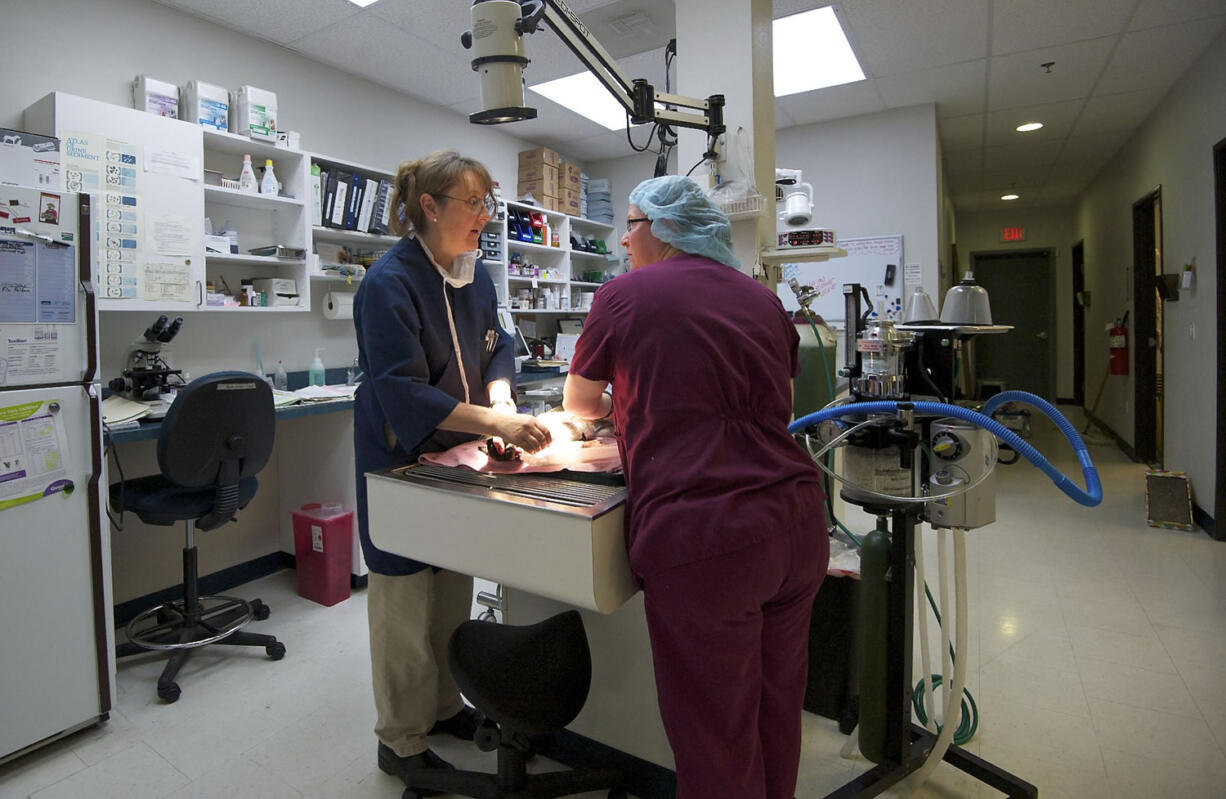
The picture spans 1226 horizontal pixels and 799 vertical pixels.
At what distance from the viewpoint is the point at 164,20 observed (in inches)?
119

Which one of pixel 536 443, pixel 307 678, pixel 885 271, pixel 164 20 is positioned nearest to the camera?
pixel 536 443

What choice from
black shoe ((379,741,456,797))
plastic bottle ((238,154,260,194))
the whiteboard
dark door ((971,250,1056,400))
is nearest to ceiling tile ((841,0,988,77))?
the whiteboard

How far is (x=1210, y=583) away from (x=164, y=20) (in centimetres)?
529

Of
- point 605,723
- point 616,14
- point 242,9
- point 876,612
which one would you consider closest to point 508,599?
point 605,723

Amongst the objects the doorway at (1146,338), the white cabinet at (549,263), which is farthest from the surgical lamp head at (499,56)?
the doorway at (1146,338)

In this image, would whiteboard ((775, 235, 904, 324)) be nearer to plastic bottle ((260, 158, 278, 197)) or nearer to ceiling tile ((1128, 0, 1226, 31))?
ceiling tile ((1128, 0, 1226, 31))

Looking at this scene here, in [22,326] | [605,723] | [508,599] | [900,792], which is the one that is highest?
[22,326]

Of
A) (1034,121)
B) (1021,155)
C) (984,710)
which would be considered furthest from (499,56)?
(1021,155)

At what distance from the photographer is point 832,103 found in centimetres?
463

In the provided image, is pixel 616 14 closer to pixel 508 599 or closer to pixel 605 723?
pixel 508 599

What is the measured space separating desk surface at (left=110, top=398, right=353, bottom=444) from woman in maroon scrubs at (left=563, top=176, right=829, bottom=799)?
1.90 metres

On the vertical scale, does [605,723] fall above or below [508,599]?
below

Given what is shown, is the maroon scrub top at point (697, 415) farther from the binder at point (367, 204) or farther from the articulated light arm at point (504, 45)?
the binder at point (367, 204)

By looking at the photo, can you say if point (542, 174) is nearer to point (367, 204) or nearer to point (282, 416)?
point (367, 204)
